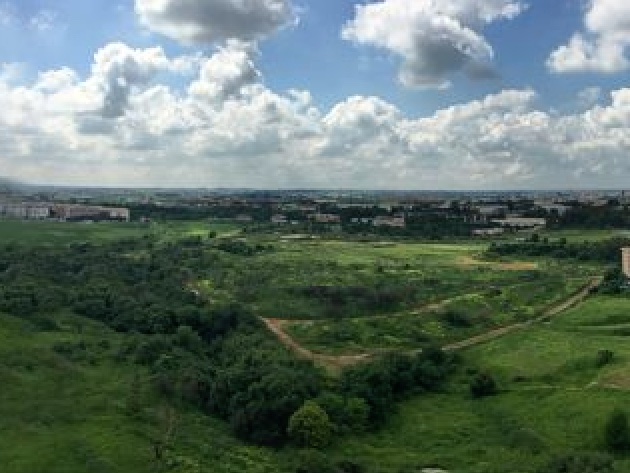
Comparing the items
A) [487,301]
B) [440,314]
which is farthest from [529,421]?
[487,301]

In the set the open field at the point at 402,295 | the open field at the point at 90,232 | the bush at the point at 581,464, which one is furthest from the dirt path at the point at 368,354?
the open field at the point at 90,232

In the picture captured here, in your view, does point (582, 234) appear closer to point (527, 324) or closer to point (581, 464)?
point (527, 324)

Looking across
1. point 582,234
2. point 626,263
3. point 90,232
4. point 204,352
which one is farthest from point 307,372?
point 90,232

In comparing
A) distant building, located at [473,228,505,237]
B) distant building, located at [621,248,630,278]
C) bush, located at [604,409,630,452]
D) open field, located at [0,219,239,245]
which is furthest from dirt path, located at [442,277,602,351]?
open field, located at [0,219,239,245]

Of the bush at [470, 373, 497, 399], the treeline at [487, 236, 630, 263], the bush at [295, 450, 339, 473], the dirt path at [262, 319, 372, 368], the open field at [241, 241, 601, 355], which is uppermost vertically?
the treeline at [487, 236, 630, 263]

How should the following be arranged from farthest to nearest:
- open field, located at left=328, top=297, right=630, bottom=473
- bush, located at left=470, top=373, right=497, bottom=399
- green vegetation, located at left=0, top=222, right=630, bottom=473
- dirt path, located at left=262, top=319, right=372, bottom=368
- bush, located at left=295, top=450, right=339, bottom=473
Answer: dirt path, located at left=262, top=319, right=372, bottom=368 < bush, located at left=470, top=373, right=497, bottom=399 < open field, located at left=328, top=297, right=630, bottom=473 < green vegetation, located at left=0, top=222, right=630, bottom=473 < bush, located at left=295, top=450, right=339, bottom=473

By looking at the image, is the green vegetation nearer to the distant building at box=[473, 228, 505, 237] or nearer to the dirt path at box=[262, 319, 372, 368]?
the dirt path at box=[262, 319, 372, 368]
